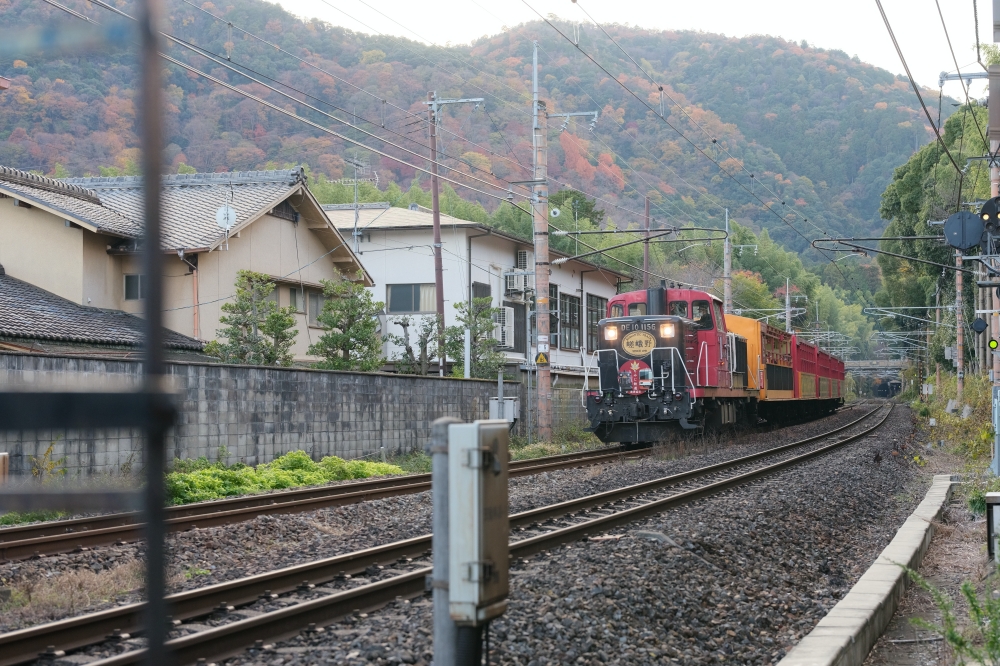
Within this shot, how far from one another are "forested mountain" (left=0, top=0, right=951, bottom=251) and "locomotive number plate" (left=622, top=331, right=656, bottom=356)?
16.8 feet

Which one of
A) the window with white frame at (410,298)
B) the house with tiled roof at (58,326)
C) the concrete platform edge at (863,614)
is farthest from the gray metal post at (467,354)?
the concrete platform edge at (863,614)

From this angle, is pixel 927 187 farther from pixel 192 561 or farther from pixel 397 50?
pixel 192 561

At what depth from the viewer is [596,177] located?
6538cm

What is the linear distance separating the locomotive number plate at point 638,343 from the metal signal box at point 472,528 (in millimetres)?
16867

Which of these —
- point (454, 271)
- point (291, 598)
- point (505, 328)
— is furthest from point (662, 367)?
point (505, 328)

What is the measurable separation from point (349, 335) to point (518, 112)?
3743 cm

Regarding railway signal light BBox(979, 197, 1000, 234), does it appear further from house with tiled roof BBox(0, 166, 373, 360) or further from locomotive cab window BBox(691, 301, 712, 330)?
house with tiled roof BBox(0, 166, 373, 360)

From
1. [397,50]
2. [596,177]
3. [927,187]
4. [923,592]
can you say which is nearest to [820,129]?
[596,177]

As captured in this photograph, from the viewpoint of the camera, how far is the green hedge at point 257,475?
1215cm

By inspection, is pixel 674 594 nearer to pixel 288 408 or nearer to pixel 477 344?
pixel 288 408

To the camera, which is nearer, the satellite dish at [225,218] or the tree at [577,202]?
the satellite dish at [225,218]

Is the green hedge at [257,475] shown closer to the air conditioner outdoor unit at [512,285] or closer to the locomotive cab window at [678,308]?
the locomotive cab window at [678,308]

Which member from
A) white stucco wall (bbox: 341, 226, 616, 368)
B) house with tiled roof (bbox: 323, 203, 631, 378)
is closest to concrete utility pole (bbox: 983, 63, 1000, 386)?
house with tiled roof (bbox: 323, 203, 631, 378)

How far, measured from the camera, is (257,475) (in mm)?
14023
